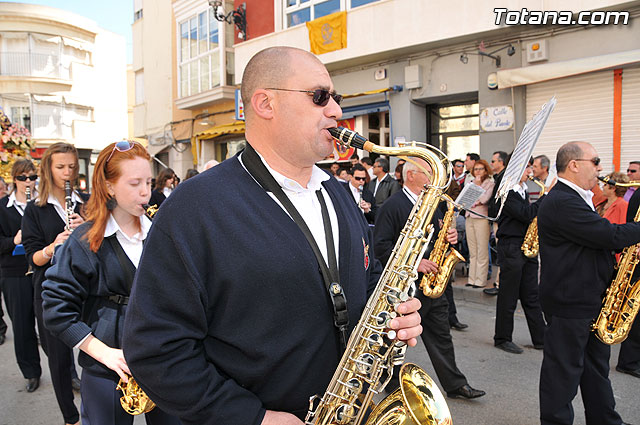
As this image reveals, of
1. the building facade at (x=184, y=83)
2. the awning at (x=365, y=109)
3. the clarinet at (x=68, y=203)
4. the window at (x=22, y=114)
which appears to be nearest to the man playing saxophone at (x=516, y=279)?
the clarinet at (x=68, y=203)

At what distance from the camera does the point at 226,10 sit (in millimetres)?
17734

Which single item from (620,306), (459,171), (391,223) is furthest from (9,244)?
(459,171)

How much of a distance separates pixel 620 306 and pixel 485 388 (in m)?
1.48

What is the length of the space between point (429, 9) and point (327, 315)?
10.7 m

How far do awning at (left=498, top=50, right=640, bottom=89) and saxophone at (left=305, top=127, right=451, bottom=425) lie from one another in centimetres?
837

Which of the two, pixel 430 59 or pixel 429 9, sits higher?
pixel 429 9

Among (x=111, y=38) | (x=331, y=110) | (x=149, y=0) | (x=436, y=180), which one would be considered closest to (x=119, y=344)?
(x=331, y=110)

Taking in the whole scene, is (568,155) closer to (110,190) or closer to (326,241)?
(326,241)

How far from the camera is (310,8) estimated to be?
13727 mm

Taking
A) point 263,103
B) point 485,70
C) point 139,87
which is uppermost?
point 139,87

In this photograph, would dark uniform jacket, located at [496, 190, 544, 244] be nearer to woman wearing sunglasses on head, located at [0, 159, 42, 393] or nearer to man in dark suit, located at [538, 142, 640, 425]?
man in dark suit, located at [538, 142, 640, 425]

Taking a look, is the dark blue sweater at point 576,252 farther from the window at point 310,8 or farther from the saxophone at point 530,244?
the window at point 310,8

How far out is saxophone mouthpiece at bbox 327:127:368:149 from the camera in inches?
71.3

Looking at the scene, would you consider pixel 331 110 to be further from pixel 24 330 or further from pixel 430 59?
pixel 430 59
